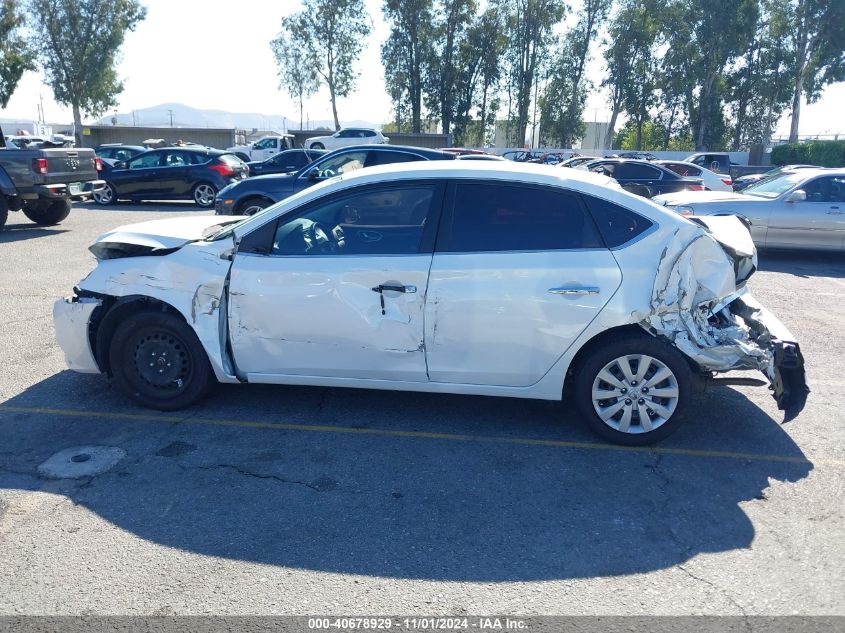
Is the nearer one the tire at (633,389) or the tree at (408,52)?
the tire at (633,389)

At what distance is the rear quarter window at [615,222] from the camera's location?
Answer: 14.6ft

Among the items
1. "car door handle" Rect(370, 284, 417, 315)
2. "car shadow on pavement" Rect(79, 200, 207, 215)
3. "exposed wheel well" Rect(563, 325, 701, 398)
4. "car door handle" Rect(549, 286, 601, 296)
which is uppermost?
"car door handle" Rect(549, 286, 601, 296)

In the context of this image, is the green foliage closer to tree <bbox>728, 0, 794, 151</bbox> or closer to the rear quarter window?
tree <bbox>728, 0, 794, 151</bbox>

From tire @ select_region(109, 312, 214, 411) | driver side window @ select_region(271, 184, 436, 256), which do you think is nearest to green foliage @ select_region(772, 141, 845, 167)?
driver side window @ select_region(271, 184, 436, 256)

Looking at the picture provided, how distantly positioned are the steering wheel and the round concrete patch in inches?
71.3

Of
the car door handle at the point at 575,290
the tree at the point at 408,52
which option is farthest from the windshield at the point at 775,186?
the tree at the point at 408,52

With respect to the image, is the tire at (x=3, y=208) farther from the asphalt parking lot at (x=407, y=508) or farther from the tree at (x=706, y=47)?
the tree at (x=706, y=47)

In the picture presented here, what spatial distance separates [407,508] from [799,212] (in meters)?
10.6

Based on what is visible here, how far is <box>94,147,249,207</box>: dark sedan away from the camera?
18562 millimetres

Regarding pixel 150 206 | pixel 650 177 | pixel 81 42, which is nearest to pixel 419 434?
pixel 650 177

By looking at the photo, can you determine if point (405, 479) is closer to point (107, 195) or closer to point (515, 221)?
point (515, 221)

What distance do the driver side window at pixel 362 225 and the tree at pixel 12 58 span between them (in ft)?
148

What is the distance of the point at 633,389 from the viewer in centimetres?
444

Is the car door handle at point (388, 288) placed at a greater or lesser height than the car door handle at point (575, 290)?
lesser
